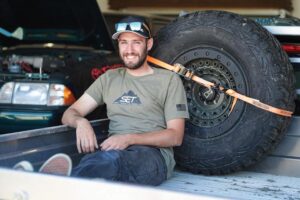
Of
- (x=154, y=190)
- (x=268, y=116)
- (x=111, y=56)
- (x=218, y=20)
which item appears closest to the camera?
(x=154, y=190)

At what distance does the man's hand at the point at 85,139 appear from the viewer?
251 centimetres

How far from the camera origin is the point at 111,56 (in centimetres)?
438

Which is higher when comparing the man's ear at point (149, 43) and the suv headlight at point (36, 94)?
the man's ear at point (149, 43)

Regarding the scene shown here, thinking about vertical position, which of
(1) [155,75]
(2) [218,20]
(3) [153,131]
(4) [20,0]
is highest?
(4) [20,0]

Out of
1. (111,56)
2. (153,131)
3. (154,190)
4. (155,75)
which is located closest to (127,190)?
(154,190)

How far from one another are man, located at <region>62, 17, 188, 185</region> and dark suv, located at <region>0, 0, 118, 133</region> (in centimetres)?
65

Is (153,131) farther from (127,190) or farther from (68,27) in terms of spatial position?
(68,27)

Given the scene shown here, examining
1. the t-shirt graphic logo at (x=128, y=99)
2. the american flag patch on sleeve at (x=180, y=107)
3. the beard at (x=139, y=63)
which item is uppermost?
the beard at (x=139, y=63)

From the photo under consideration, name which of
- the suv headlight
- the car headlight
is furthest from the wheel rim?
the car headlight

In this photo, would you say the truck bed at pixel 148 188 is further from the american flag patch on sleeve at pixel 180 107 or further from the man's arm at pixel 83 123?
the american flag patch on sleeve at pixel 180 107

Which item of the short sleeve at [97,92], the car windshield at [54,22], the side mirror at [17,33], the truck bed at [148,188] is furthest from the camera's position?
the side mirror at [17,33]

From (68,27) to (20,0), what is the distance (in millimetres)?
461

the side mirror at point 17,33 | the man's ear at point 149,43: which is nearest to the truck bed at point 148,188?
the man's ear at point 149,43

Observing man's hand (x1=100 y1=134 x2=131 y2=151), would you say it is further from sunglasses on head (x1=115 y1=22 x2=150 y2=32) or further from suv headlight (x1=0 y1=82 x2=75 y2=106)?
suv headlight (x1=0 y1=82 x2=75 y2=106)
